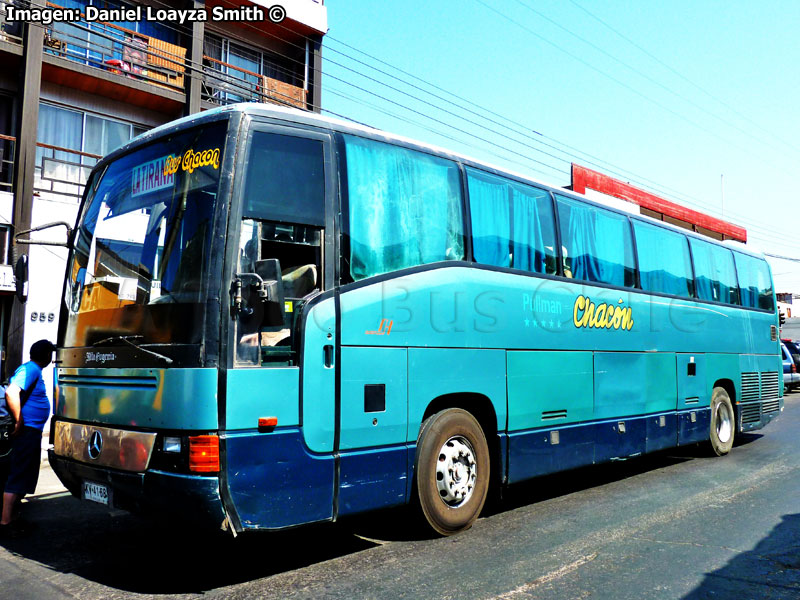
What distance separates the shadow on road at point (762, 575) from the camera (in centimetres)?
464

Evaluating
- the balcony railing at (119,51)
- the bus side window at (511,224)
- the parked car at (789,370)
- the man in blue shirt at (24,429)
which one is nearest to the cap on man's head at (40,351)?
the man in blue shirt at (24,429)

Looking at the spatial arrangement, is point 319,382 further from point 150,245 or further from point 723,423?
point 723,423

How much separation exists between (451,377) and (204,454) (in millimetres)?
2474

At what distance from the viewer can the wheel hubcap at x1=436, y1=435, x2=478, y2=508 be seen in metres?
6.16

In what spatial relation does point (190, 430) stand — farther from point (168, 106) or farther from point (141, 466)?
point (168, 106)

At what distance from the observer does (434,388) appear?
610cm

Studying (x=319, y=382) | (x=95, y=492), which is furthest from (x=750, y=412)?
(x=95, y=492)

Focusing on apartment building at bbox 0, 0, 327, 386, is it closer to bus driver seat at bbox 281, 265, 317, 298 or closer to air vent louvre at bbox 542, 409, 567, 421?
bus driver seat at bbox 281, 265, 317, 298

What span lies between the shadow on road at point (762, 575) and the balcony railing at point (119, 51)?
1495 cm

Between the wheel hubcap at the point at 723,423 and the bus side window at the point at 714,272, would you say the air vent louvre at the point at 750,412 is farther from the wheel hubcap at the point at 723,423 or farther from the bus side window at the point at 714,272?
the bus side window at the point at 714,272

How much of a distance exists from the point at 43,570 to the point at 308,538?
83.0 inches

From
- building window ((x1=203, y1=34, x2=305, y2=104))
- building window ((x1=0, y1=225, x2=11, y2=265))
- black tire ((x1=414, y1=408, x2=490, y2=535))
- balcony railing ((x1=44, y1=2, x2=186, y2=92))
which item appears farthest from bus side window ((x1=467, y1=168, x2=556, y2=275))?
building window ((x1=203, y1=34, x2=305, y2=104))

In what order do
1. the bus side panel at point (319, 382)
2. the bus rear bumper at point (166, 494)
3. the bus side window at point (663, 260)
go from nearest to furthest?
the bus rear bumper at point (166, 494), the bus side panel at point (319, 382), the bus side window at point (663, 260)

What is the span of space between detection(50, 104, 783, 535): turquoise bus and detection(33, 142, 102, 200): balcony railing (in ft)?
34.9
